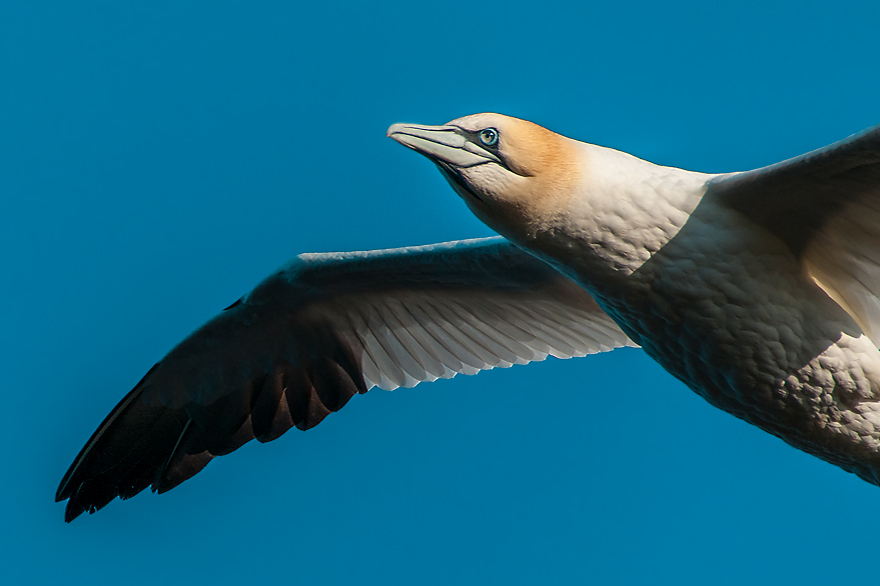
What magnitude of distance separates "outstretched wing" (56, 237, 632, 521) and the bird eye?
271cm


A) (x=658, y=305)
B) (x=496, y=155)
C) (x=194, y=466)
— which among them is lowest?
(x=194, y=466)

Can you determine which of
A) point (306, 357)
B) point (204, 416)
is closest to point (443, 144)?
point (306, 357)

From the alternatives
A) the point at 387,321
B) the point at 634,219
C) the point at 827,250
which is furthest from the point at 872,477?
the point at 387,321

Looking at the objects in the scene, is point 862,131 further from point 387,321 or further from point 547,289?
point 387,321

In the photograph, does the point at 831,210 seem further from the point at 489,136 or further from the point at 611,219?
the point at 489,136

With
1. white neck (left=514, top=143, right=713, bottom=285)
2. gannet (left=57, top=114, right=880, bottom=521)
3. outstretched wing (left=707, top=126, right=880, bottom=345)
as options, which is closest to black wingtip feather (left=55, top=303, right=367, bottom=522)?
gannet (left=57, top=114, right=880, bottom=521)

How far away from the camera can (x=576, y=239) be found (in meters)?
5.69

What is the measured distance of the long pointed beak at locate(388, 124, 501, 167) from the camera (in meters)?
5.54

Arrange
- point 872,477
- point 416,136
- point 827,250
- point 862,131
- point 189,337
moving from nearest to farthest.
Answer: point 862,131 → point 416,136 → point 827,250 → point 872,477 → point 189,337

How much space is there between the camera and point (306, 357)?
8617 millimetres

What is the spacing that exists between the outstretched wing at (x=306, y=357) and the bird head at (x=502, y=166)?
8.64ft

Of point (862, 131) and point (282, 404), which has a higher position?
point (862, 131)

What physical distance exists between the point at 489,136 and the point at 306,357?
3.52 m

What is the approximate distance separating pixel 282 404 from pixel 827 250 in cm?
429
